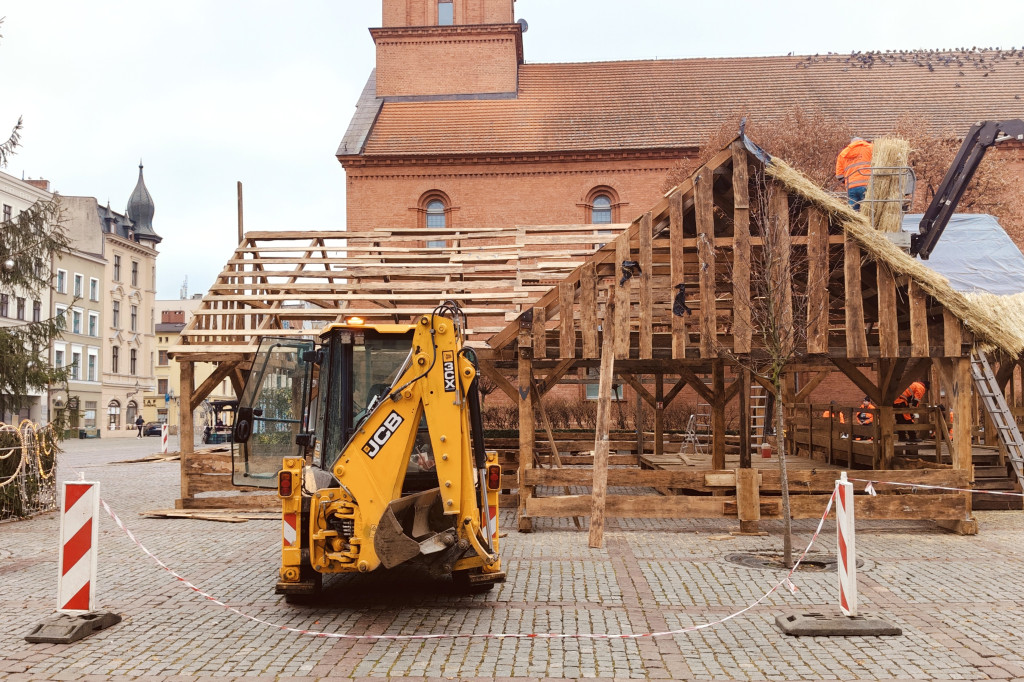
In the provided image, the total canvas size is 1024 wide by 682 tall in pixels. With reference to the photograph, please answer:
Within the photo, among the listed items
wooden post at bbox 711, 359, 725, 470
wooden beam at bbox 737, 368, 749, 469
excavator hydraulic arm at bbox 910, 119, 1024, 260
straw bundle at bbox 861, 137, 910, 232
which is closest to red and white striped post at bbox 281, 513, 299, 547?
wooden beam at bbox 737, 368, 749, 469

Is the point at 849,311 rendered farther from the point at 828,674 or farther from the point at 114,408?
the point at 114,408

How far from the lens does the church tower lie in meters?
38.4

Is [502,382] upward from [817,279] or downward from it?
downward

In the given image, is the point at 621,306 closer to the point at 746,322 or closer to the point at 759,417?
the point at 746,322

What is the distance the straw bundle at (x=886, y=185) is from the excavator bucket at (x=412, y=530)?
31.7 feet

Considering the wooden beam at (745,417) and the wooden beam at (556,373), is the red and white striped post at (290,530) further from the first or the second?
the wooden beam at (745,417)

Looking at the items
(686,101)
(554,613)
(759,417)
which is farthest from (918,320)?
(686,101)

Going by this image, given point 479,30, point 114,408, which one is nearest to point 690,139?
point 479,30

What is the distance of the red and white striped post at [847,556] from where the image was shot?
23.3 feet

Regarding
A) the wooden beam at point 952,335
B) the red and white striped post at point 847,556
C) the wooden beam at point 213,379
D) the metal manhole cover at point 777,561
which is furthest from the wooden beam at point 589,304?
the wooden beam at point 213,379

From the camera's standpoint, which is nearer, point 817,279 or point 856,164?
point 817,279

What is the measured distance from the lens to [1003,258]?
56.4ft

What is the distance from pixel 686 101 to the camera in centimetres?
3816

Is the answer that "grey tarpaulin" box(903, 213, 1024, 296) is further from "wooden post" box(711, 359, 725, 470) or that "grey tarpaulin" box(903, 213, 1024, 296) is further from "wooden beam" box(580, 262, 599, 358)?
"wooden beam" box(580, 262, 599, 358)
